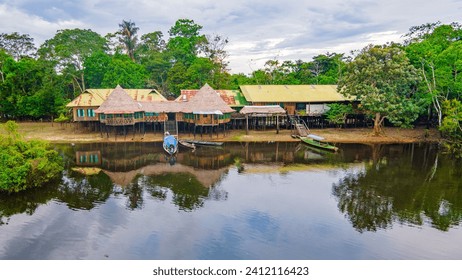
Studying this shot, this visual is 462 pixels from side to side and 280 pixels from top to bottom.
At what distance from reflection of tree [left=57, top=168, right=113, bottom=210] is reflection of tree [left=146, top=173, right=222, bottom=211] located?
2.85 m

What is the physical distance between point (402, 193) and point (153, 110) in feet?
91.3

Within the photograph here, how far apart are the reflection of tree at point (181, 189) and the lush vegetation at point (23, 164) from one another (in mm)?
6722

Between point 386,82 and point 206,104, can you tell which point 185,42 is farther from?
point 386,82

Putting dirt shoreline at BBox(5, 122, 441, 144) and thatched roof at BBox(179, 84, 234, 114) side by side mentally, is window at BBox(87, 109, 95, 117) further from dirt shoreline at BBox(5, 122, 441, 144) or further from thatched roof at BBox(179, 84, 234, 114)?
thatched roof at BBox(179, 84, 234, 114)

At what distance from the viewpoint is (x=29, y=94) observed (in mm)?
46250

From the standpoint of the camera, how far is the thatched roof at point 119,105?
37.5m

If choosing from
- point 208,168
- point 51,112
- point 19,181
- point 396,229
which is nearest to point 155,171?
point 208,168

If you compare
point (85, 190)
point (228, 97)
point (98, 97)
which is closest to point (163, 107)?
point (98, 97)

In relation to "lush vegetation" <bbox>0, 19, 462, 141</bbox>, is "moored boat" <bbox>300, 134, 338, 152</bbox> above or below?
below

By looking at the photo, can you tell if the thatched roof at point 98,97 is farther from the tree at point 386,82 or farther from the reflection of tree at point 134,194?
the tree at point 386,82

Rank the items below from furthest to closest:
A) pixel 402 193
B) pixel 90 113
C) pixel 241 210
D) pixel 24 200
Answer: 1. pixel 90 113
2. pixel 402 193
3. pixel 24 200
4. pixel 241 210

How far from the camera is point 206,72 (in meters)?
50.7

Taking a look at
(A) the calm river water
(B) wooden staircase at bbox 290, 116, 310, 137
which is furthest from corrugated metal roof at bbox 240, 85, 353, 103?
(A) the calm river water

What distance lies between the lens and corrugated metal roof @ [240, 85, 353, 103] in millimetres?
42062
